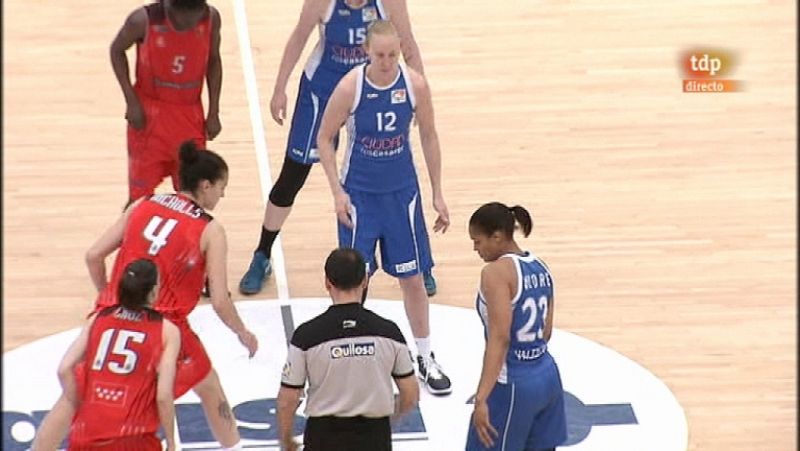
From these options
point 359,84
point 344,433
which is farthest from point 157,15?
point 344,433

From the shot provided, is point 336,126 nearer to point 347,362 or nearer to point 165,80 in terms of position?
point 165,80

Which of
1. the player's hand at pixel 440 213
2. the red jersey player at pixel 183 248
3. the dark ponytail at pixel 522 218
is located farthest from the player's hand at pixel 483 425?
the player's hand at pixel 440 213

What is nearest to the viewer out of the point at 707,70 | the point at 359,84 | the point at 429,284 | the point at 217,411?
the point at 217,411

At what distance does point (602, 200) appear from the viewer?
1093 cm

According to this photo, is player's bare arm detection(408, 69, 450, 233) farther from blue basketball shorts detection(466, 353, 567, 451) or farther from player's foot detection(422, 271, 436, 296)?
blue basketball shorts detection(466, 353, 567, 451)

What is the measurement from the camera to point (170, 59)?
8.76m

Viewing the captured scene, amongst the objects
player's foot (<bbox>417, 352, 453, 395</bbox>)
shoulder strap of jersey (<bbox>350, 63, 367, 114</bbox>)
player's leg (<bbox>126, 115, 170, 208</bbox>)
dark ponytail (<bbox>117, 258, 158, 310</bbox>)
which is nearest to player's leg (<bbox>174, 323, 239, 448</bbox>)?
dark ponytail (<bbox>117, 258, 158, 310</bbox>)

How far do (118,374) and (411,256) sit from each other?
224 cm

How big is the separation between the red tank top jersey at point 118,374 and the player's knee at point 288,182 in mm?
2943

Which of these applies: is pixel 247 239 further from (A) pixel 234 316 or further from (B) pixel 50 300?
(A) pixel 234 316

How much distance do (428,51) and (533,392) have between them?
22.5 feet

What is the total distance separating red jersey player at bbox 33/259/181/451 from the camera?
6578 millimetres

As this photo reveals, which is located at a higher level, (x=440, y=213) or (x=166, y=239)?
(x=166, y=239)

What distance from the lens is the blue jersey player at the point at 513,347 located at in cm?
673
